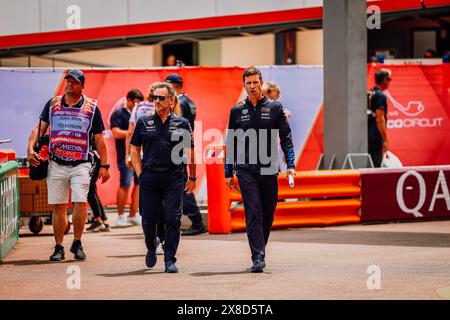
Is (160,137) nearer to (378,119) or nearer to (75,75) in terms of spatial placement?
(75,75)

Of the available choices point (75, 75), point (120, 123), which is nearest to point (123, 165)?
point (120, 123)

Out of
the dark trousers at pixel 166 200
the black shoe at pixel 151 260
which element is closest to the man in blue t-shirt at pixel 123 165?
the black shoe at pixel 151 260

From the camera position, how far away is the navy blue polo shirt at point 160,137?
1079 centimetres

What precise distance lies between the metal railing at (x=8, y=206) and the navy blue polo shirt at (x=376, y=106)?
5.70m

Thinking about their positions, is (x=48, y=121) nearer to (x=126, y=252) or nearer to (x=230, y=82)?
(x=126, y=252)

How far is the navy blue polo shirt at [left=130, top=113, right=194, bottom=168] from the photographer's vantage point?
35.4 ft

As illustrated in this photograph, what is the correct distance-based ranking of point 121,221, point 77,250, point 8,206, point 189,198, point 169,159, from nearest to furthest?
point 169,159 → point 77,250 → point 8,206 → point 189,198 → point 121,221

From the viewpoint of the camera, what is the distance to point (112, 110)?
58.7ft

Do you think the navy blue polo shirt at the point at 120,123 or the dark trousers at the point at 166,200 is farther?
the navy blue polo shirt at the point at 120,123

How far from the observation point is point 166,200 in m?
10.8

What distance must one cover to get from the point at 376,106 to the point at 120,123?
3895mm

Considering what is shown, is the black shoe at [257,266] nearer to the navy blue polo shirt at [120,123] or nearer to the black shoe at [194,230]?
the black shoe at [194,230]

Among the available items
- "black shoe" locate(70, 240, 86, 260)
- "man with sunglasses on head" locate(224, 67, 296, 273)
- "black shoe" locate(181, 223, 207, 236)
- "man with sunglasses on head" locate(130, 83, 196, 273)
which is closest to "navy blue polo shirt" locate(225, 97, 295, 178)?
"man with sunglasses on head" locate(224, 67, 296, 273)

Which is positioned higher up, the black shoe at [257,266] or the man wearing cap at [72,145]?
the man wearing cap at [72,145]
